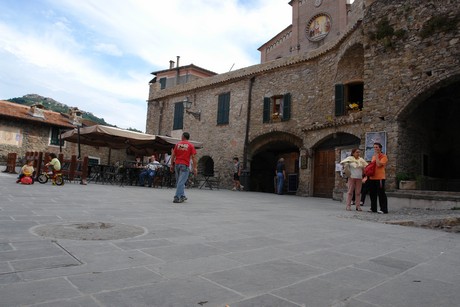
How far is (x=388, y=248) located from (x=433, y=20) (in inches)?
358

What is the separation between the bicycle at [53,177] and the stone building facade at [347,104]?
9105 millimetres

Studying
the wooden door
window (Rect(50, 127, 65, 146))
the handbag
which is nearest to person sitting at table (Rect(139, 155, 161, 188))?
the wooden door

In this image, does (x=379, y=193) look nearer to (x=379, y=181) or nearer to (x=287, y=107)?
(x=379, y=181)

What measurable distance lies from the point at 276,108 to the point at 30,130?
16.8 metres

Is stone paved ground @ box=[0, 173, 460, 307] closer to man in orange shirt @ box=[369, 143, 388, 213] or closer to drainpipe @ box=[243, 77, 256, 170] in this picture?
man in orange shirt @ box=[369, 143, 388, 213]

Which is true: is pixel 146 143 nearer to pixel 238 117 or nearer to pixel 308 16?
pixel 238 117

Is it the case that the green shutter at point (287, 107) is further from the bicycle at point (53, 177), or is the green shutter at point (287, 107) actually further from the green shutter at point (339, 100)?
the bicycle at point (53, 177)

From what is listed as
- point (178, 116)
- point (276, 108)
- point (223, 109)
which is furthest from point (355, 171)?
point (178, 116)

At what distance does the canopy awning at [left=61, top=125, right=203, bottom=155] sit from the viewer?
11.6 meters

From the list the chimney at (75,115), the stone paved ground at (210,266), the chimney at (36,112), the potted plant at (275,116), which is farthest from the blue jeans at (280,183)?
the chimney at (75,115)

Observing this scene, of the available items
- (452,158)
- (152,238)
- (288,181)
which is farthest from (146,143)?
(452,158)

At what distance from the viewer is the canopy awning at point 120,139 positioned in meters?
11.6

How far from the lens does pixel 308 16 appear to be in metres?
23.9

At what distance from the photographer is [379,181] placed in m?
7.10
